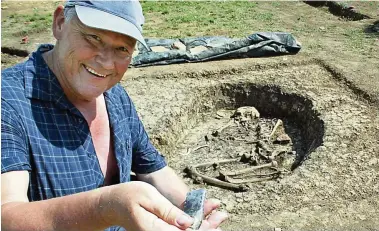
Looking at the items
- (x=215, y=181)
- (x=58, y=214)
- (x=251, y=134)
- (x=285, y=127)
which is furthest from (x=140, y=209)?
(x=285, y=127)

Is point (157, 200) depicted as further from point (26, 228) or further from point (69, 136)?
point (69, 136)

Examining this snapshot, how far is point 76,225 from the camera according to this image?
1454 mm

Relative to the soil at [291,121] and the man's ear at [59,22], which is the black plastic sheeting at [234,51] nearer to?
the soil at [291,121]

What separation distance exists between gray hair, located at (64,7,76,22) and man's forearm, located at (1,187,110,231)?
598 mm

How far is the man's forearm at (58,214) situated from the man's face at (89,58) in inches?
19.2

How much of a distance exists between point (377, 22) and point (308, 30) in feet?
3.12

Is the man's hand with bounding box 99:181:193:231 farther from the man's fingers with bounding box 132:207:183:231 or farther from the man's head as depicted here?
the man's head

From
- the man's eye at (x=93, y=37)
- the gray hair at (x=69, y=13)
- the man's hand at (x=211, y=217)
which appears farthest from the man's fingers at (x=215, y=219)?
the gray hair at (x=69, y=13)

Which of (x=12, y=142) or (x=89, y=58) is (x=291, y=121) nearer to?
(x=89, y=58)

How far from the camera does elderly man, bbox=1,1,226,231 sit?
59.5 inches

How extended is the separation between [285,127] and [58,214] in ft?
14.2

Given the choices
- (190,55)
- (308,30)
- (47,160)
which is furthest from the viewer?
(308,30)

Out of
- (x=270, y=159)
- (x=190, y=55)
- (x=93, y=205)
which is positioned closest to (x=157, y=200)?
(x=93, y=205)

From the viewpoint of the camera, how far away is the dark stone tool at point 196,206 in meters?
1.57
